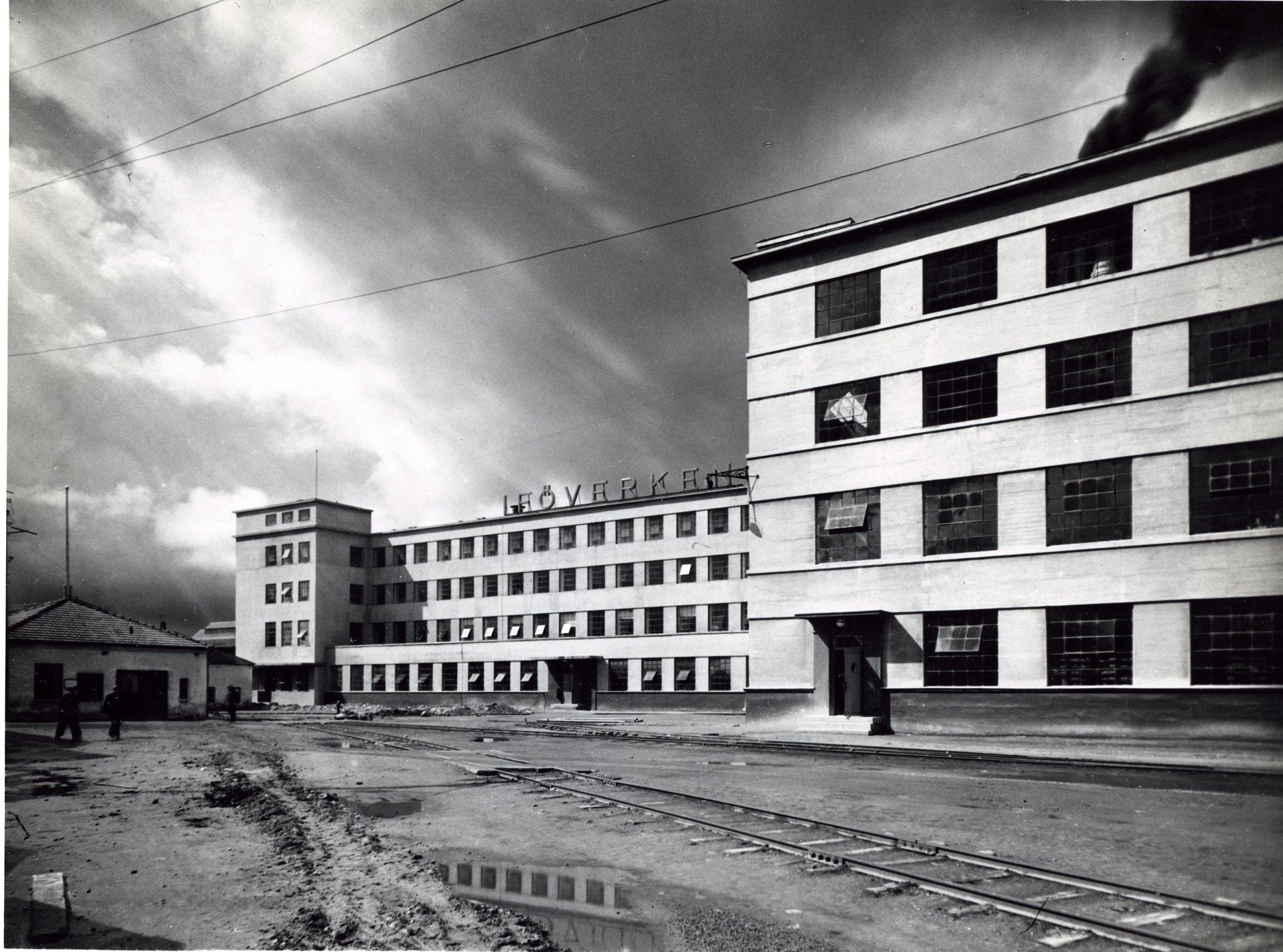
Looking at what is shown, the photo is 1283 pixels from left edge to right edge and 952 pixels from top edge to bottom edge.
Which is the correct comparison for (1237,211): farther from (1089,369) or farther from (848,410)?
(848,410)

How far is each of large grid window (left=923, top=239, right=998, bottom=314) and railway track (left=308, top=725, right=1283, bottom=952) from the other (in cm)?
A: 1704

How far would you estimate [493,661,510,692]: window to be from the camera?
53.6 m

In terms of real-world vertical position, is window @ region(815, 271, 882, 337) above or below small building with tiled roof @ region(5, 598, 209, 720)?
above

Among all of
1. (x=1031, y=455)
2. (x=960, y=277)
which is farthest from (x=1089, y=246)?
(x=1031, y=455)

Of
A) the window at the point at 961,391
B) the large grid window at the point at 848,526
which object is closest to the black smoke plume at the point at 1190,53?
the window at the point at 961,391

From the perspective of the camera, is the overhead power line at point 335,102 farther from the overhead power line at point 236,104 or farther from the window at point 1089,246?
the window at point 1089,246

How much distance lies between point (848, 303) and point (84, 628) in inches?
1048

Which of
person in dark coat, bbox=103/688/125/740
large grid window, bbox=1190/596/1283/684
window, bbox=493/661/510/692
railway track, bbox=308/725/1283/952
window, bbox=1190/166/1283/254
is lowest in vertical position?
window, bbox=493/661/510/692

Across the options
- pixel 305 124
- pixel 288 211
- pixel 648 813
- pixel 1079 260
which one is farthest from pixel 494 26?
pixel 1079 260

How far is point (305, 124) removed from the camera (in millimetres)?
12609

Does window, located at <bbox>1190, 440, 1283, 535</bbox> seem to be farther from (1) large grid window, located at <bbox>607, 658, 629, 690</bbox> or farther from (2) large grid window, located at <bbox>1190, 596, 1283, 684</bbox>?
(1) large grid window, located at <bbox>607, 658, 629, 690</bbox>

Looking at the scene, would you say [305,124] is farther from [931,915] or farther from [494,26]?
[931,915]

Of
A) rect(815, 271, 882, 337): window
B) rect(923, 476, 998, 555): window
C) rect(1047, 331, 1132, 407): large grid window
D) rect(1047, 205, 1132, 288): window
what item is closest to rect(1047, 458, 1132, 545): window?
rect(923, 476, 998, 555): window

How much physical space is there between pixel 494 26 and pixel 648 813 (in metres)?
10.3
